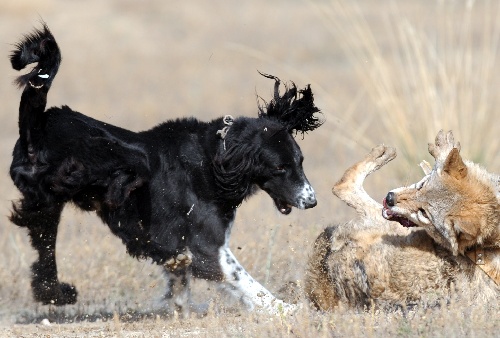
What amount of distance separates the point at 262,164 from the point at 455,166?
1.68 m

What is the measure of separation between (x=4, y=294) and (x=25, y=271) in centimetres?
35

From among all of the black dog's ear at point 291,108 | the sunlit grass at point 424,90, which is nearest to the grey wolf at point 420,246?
the black dog's ear at point 291,108

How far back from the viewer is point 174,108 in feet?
54.0

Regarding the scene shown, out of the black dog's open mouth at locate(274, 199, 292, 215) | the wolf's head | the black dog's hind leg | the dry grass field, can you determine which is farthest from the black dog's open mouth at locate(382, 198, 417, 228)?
the black dog's hind leg

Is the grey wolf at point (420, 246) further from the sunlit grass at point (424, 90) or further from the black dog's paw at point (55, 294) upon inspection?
the sunlit grass at point (424, 90)

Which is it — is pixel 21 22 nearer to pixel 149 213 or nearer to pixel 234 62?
pixel 234 62

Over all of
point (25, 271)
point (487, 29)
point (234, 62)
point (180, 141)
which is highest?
point (234, 62)

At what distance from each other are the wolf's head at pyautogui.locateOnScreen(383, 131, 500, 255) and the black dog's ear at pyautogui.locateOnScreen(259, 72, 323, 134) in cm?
150

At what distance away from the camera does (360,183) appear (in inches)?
287

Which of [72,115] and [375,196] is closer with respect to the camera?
[72,115]

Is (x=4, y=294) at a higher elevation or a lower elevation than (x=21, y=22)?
lower

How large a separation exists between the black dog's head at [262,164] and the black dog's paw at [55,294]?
152 cm

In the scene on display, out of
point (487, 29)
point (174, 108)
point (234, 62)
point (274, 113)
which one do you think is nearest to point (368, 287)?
point (274, 113)

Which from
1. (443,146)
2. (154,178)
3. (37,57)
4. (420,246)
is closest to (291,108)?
(154,178)
